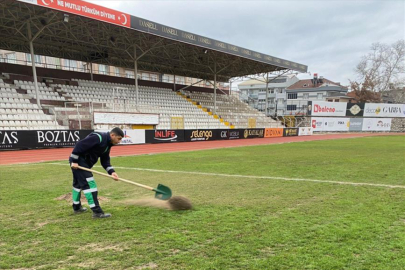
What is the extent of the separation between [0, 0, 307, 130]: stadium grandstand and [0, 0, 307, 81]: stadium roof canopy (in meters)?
0.06

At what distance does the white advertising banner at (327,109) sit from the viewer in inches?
1596

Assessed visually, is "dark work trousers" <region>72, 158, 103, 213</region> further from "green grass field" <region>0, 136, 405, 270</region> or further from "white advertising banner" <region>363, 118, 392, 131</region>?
"white advertising banner" <region>363, 118, 392, 131</region>

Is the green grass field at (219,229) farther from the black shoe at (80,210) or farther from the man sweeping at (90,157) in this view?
the man sweeping at (90,157)

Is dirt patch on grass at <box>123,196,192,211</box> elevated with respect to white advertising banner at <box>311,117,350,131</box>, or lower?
lower

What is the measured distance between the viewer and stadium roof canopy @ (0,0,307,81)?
1816cm

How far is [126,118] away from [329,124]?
33.0 meters

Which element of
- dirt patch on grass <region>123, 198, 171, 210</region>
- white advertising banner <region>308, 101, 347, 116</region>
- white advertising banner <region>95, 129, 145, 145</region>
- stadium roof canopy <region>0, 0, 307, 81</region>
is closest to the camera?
dirt patch on grass <region>123, 198, 171, 210</region>

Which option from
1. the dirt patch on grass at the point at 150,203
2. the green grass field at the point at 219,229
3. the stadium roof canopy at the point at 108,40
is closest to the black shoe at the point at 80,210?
the green grass field at the point at 219,229

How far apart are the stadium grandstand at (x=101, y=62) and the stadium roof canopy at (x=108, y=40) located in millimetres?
64

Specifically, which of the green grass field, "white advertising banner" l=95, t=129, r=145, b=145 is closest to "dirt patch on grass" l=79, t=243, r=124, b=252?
the green grass field

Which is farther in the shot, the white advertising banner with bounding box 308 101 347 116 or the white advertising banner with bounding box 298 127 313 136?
the white advertising banner with bounding box 308 101 347 116

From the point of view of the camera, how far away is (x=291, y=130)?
3625cm

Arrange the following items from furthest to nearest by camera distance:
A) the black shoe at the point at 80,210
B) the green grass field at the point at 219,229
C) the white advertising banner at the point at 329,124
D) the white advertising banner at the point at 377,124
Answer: the white advertising banner at the point at 377,124, the white advertising banner at the point at 329,124, the black shoe at the point at 80,210, the green grass field at the point at 219,229

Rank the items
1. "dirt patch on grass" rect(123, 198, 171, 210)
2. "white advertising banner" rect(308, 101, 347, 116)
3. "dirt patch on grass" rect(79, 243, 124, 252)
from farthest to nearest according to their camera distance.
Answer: "white advertising banner" rect(308, 101, 347, 116)
"dirt patch on grass" rect(123, 198, 171, 210)
"dirt patch on grass" rect(79, 243, 124, 252)
